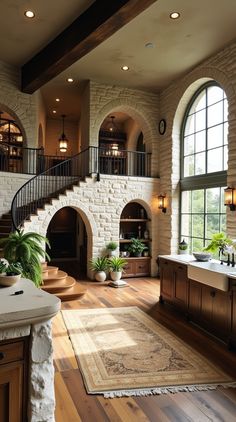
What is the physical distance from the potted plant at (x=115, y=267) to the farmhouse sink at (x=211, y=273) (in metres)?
3.01

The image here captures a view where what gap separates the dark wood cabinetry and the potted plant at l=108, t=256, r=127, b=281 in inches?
72.5

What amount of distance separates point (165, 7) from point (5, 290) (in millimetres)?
5116

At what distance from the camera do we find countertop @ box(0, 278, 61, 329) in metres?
1.55

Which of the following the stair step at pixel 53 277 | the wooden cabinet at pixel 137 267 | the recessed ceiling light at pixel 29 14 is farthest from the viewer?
the wooden cabinet at pixel 137 267

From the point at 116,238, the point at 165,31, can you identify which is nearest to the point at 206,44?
the point at 165,31

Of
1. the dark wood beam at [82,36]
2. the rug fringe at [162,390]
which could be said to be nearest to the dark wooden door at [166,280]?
the rug fringe at [162,390]

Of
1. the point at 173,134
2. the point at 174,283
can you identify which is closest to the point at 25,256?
the point at 174,283

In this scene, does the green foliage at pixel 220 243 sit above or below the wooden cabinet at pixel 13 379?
above

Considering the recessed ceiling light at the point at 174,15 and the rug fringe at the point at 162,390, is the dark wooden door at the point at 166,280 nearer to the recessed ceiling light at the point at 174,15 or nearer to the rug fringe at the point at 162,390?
the rug fringe at the point at 162,390

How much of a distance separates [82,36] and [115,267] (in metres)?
5.03

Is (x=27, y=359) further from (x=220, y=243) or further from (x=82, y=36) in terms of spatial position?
(x=82, y=36)

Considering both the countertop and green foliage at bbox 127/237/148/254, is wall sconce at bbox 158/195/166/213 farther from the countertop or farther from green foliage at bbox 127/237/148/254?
the countertop

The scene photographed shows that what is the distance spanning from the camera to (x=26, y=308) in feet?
5.30

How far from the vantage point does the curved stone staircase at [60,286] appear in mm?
5758
